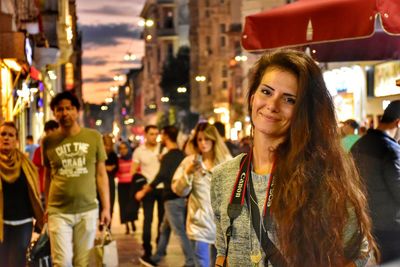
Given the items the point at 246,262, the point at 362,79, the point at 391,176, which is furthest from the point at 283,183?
the point at 362,79

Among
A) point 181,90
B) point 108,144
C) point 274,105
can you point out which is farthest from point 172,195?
point 181,90

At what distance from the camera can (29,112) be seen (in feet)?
97.8

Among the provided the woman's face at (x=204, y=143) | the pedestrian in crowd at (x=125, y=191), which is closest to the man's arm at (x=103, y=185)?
the woman's face at (x=204, y=143)

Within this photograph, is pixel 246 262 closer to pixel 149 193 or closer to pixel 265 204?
pixel 265 204

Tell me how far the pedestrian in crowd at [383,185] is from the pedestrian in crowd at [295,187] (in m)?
3.80

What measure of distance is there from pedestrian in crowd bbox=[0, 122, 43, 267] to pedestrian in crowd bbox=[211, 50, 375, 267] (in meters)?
5.05

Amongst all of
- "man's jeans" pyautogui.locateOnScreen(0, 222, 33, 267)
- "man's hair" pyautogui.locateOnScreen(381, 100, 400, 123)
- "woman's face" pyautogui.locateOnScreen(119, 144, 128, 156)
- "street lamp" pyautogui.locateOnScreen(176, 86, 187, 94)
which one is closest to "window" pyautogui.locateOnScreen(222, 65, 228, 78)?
"street lamp" pyautogui.locateOnScreen(176, 86, 187, 94)

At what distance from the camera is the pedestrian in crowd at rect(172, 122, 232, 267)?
335 inches

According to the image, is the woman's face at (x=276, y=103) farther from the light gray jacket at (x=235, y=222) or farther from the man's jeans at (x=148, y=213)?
the man's jeans at (x=148, y=213)

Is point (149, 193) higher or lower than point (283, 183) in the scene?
lower

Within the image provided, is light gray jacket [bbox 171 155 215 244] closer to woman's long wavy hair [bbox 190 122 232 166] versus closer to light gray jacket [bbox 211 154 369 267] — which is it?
woman's long wavy hair [bbox 190 122 232 166]

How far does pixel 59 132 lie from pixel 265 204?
486 cm

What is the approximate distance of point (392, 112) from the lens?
23.6 ft

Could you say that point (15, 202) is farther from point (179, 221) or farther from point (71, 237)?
point (179, 221)
